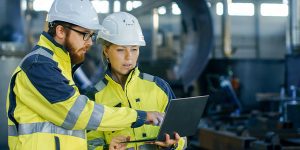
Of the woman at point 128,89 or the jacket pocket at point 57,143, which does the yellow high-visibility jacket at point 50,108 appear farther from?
the woman at point 128,89

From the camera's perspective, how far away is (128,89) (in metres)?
3.43

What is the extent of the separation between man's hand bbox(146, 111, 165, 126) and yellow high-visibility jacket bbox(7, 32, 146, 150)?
0.12 metres

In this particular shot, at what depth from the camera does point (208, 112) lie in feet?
43.5

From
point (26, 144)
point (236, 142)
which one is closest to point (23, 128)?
point (26, 144)

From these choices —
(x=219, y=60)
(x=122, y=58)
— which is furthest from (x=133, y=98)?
(x=219, y=60)

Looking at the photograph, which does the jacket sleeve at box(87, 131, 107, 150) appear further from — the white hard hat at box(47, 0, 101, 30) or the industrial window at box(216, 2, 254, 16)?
the industrial window at box(216, 2, 254, 16)

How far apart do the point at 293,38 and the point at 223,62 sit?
5.83 metres

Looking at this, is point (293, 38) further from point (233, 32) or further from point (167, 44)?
point (233, 32)

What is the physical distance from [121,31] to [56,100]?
0.77 meters

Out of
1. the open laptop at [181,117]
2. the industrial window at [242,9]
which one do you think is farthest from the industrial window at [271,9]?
the open laptop at [181,117]

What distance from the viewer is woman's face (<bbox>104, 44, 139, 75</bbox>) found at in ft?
11.4

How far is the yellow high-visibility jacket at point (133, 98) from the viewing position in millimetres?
3418

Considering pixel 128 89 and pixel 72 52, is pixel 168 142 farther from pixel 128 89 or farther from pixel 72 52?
pixel 72 52

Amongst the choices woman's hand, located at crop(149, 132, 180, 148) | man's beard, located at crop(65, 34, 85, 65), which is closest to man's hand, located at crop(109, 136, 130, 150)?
woman's hand, located at crop(149, 132, 180, 148)
